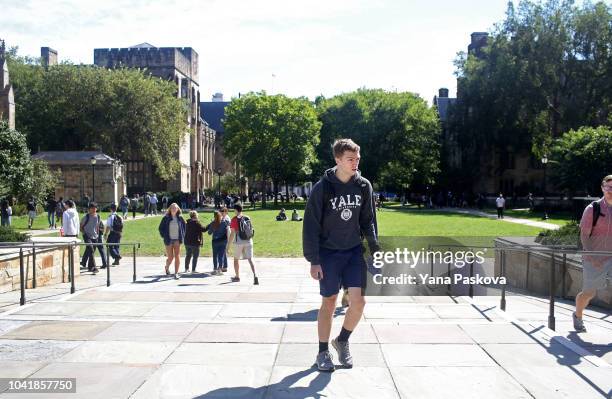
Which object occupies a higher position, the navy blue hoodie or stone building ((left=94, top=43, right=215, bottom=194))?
stone building ((left=94, top=43, right=215, bottom=194))

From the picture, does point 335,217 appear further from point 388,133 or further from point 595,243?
point 388,133

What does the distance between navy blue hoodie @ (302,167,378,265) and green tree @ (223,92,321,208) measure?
55186 mm

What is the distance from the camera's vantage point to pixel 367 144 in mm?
61969

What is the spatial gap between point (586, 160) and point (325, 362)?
127 feet

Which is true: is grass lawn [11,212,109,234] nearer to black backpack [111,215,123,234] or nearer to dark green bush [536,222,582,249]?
black backpack [111,215,123,234]

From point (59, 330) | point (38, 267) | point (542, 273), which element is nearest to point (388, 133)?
point (542, 273)

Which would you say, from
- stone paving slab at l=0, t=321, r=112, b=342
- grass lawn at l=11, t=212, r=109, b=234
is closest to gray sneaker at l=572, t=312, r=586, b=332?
stone paving slab at l=0, t=321, r=112, b=342

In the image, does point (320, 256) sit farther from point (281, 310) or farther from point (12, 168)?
point (12, 168)

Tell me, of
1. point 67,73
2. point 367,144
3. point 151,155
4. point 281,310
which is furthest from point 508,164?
point 281,310

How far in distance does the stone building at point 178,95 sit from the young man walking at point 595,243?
57.0m

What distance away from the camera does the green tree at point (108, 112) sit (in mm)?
54844

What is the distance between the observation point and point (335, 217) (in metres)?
5.37

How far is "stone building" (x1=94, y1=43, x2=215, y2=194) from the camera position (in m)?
71.5

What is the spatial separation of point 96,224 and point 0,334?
28.6 ft
